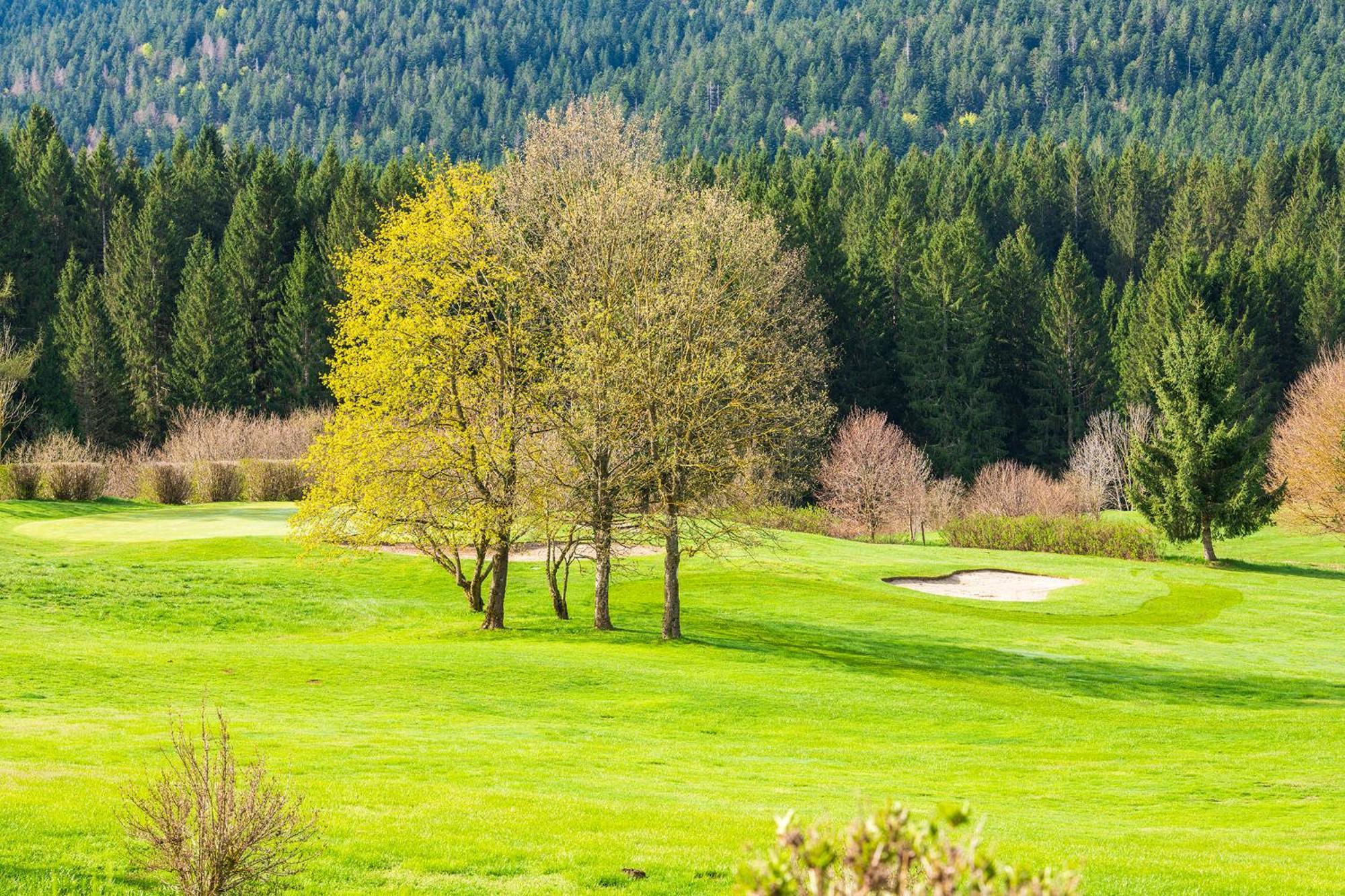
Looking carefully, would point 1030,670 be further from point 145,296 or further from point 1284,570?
point 145,296

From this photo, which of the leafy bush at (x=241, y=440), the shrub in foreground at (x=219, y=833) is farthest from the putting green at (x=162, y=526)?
the shrub in foreground at (x=219, y=833)

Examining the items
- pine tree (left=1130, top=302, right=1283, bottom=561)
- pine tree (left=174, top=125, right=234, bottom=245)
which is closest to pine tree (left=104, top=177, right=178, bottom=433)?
pine tree (left=174, top=125, right=234, bottom=245)

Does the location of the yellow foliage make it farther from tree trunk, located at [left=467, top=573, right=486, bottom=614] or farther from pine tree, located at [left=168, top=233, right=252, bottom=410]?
pine tree, located at [left=168, top=233, right=252, bottom=410]

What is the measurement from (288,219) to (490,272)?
232ft

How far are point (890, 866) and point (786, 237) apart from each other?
3265 inches

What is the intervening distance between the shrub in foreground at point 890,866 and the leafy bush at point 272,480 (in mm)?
50705

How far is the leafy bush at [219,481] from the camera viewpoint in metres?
52.0

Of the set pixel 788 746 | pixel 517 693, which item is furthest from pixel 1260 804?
pixel 517 693

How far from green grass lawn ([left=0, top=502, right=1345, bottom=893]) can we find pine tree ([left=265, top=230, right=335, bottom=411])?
133ft

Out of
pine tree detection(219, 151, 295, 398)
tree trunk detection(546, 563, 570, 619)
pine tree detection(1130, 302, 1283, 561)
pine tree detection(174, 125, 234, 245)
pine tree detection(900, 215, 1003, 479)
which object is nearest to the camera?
tree trunk detection(546, 563, 570, 619)

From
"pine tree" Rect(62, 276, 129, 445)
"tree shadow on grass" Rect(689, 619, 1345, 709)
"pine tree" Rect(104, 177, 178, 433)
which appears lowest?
"tree shadow on grass" Rect(689, 619, 1345, 709)

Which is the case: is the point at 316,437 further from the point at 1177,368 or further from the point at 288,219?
the point at 288,219

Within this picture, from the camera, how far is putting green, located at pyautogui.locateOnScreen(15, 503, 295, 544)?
3934 cm

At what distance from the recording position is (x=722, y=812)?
46.5 feet
